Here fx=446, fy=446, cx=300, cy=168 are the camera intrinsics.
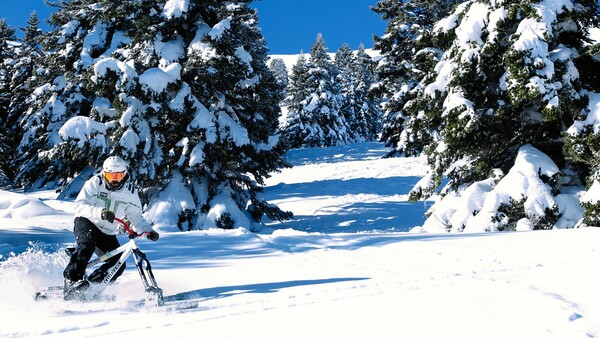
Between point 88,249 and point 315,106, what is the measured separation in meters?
42.5

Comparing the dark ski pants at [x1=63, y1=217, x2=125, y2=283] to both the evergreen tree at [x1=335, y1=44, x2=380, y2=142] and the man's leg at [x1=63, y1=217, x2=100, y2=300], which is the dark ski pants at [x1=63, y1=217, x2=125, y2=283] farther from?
the evergreen tree at [x1=335, y1=44, x2=380, y2=142]

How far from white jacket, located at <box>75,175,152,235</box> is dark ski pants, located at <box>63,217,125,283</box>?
8 cm

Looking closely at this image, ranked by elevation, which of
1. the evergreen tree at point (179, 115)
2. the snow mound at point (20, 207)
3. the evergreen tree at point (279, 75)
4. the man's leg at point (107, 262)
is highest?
the evergreen tree at point (279, 75)

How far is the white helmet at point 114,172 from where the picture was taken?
5.34 m

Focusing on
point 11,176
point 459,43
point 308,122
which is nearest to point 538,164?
point 459,43

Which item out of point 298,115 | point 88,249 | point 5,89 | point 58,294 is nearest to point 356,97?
point 298,115

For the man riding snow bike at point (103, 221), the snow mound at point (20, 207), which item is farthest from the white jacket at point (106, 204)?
the snow mound at point (20, 207)

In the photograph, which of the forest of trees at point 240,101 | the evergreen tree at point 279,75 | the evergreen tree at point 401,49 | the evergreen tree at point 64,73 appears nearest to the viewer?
the forest of trees at point 240,101

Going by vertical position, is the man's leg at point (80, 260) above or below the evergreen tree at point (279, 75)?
below

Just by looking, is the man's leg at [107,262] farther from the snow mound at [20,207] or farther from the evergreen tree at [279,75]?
the evergreen tree at [279,75]

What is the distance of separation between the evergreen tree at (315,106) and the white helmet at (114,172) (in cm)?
4168

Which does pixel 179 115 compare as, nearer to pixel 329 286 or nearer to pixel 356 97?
pixel 329 286

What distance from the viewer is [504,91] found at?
32.5 feet

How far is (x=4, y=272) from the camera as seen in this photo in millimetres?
5637
